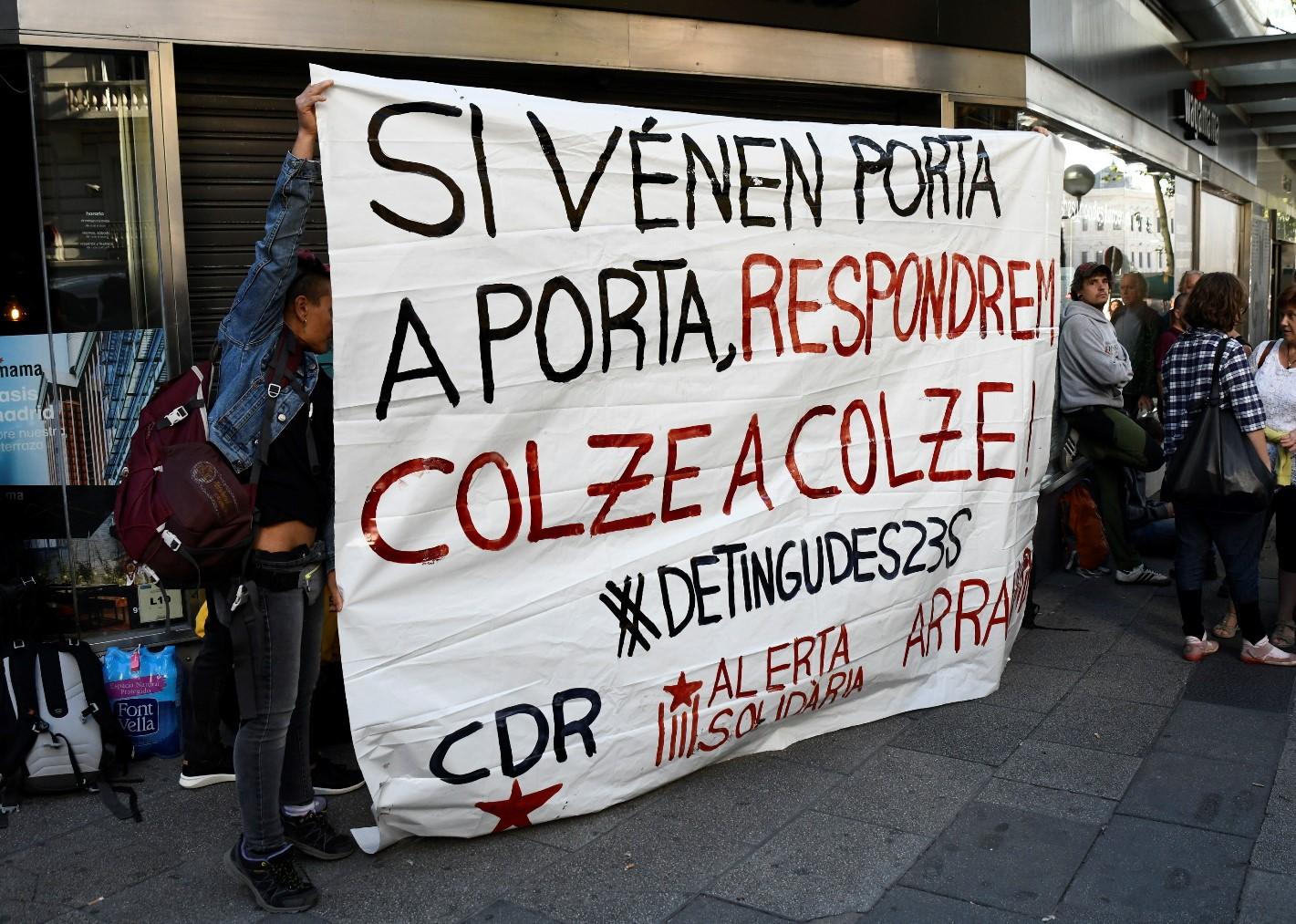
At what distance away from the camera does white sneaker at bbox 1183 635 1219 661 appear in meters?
5.90

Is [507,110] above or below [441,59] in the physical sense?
below

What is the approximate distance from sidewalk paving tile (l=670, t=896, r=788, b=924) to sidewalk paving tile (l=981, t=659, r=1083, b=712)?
6.88 ft

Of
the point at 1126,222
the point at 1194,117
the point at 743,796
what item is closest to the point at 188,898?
the point at 743,796

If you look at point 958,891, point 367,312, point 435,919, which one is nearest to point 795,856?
point 958,891

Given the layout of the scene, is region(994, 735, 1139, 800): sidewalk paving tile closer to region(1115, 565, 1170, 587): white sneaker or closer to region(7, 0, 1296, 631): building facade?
region(1115, 565, 1170, 587): white sneaker

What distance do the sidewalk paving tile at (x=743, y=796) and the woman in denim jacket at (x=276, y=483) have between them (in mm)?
1148

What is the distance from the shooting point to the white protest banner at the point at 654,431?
355 cm

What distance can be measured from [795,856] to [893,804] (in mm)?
545

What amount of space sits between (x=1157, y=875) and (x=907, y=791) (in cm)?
89

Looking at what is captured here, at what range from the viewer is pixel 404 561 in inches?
141

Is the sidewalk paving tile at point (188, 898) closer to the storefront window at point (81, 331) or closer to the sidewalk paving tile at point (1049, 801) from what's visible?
the storefront window at point (81, 331)

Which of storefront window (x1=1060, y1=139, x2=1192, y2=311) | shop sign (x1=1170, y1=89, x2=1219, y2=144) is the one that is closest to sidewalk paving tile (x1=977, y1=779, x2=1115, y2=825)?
storefront window (x1=1060, y1=139, x2=1192, y2=311)

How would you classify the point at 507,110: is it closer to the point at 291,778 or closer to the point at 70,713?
the point at 291,778

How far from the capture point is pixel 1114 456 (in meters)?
7.32
